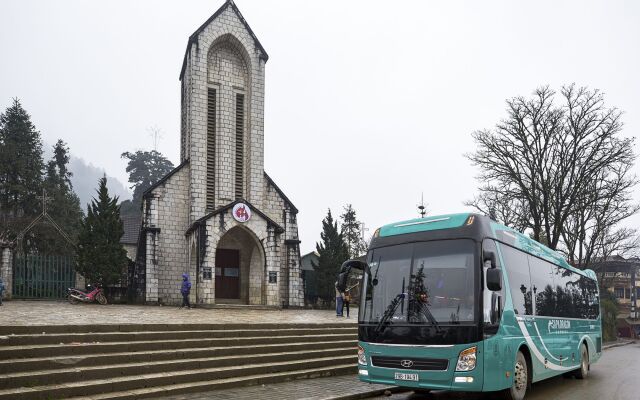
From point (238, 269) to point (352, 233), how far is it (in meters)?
27.8

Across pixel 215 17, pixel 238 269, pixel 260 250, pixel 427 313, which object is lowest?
pixel 427 313

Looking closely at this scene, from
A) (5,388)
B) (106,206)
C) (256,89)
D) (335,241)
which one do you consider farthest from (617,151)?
(5,388)

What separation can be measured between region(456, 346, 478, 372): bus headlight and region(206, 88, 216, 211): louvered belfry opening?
21.7 meters

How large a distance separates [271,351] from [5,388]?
20.2 feet

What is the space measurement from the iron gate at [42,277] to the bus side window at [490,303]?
75.7 ft

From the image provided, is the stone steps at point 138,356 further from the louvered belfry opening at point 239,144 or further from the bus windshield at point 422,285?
the louvered belfry opening at point 239,144

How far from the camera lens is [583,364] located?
1406 centimetres

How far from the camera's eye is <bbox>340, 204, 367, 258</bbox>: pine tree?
54656 millimetres

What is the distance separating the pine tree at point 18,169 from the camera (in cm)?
3875

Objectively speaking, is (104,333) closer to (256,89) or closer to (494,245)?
(494,245)

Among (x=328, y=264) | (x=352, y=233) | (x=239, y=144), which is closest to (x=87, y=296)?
(x=239, y=144)

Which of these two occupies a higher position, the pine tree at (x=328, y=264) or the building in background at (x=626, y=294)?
the pine tree at (x=328, y=264)

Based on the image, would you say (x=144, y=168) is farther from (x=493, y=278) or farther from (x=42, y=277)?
(x=493, y=278)

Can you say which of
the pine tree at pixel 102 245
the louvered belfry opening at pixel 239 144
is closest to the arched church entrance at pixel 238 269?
the louvered belfry opening at pixel 239 144
